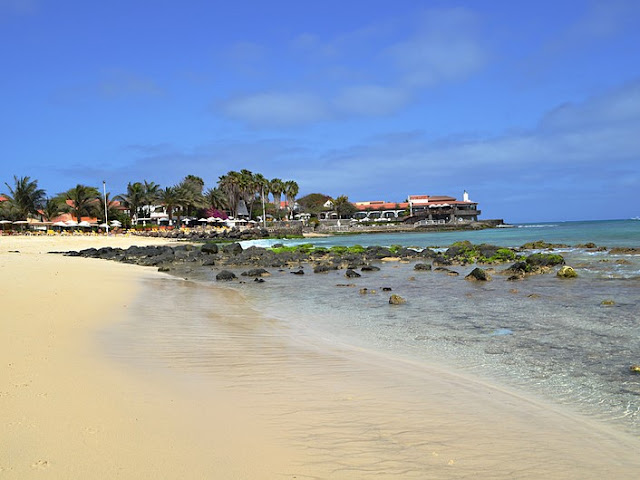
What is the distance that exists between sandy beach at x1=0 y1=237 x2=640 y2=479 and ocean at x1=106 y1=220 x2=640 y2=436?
24.8 inches

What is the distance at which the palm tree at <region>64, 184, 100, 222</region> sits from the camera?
78938mm

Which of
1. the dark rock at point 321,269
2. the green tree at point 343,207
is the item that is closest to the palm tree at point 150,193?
the green tree at point 343,207

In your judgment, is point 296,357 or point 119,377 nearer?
point 119,377

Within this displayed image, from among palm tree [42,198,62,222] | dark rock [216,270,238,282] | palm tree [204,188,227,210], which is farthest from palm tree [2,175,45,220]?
dark rock [216,270,238,282]

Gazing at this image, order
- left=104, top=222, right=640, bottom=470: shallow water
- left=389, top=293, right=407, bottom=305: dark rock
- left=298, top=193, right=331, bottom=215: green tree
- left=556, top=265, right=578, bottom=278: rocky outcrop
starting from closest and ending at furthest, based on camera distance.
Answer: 1. left=104, top=222, right=640, bottom=470: shallow water
2. left=389, top=293, right=407, bottom=305: dark rock
3. left=556, top=265, right=578, bottom=278: rocky outcrop
4. left=298, top=193, right=331, bottom=215: green tree

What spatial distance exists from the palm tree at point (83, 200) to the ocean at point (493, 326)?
69911 mm

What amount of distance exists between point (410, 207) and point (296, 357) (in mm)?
123818

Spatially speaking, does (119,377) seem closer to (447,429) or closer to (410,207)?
(447,429)

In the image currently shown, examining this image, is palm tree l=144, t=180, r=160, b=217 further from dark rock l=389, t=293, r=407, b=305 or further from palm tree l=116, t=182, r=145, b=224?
dark rock l=389, t=293, r=407, b=305

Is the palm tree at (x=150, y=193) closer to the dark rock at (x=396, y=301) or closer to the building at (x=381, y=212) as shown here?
the building at (x=381, y=212)

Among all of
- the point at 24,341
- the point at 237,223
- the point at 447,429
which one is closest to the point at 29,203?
the point at 237,223

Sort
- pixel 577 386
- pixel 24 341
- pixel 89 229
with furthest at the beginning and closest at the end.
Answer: pixel 89 229
pixel 24 341
pixel 577 386

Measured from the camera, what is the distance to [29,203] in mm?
75125

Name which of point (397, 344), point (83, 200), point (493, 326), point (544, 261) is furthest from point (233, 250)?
point (83, 200)
